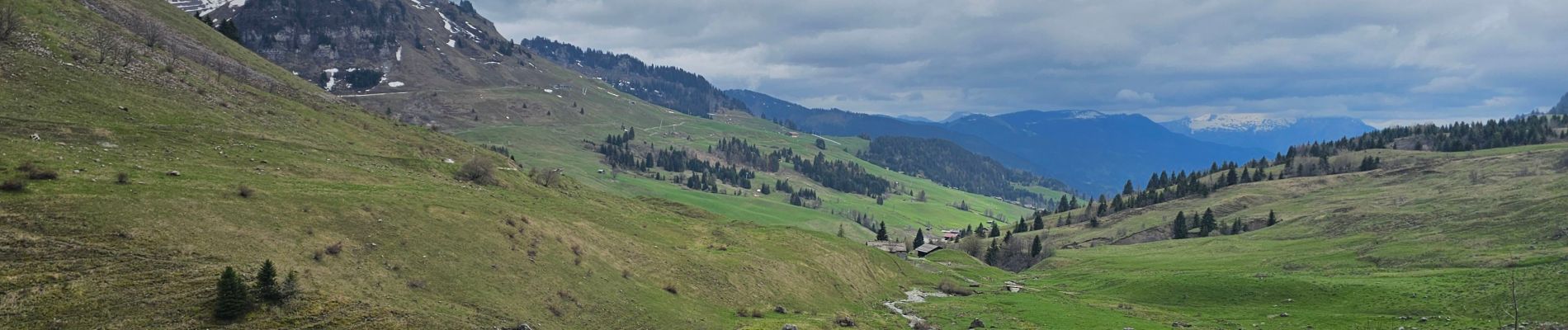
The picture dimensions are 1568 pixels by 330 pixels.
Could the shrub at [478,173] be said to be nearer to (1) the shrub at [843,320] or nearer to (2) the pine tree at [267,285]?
(1) the shrub at [843,320]

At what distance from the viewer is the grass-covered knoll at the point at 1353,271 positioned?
227 ft

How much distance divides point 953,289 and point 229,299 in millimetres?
81066

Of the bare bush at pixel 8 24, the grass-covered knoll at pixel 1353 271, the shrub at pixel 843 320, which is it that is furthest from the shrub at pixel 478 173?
the grass-covered knoll at pixel 1353 271

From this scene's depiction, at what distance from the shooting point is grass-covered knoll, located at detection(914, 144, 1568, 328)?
69125 millimetres

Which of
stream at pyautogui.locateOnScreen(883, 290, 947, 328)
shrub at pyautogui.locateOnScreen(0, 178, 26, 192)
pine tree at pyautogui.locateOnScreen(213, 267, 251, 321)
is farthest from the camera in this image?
stream at pyautogui.locateOnScreen(883, 290, 947, 328)

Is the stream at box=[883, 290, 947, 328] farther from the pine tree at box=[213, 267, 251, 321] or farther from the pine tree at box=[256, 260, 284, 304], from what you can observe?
the pine tree at box=[213, 267, 251, 321]

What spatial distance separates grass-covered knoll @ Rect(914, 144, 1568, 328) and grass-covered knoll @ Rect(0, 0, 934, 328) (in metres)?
27.1

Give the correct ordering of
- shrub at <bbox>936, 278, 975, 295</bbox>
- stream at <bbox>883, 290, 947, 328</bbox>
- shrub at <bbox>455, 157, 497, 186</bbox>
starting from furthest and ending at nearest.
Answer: shrub at <bbox>936, 278, 975, 295</bbox>
shrub at <bbox>455, 157, 497, 186</bbox>
stream at <bbox>883, 290, 947, 328</bbox>

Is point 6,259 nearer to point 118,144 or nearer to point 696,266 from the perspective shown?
point 118,144

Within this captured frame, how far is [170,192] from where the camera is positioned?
149 feet

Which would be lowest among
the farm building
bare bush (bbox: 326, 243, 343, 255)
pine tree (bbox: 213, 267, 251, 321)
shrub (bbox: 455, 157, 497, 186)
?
the farm building

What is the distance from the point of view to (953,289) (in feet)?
334

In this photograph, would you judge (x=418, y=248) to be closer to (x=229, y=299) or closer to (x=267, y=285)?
(x=267, y=285)

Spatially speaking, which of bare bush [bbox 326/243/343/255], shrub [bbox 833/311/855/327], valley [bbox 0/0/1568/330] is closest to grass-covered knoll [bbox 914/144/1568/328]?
valley [bbox 0/0/1568/330]
